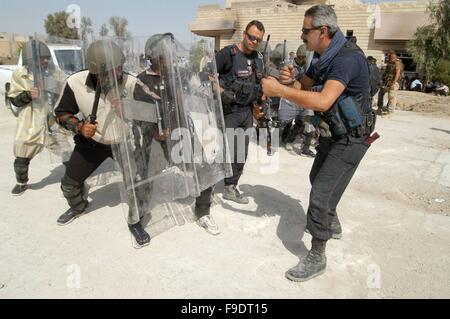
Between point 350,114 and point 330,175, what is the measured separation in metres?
0.45

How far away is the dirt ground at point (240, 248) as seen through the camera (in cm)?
250

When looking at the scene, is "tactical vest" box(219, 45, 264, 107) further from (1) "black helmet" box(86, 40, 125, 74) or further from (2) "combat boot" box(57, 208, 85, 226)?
(2) "combat boot" box(57, 208, 85, 226)

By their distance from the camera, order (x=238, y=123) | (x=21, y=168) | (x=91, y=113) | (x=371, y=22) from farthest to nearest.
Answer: (x=371, y=22), (x=21, y=168), (x=238, y=123), (x=91, y=113)

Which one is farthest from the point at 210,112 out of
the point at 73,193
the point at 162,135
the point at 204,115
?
the point at 73,193

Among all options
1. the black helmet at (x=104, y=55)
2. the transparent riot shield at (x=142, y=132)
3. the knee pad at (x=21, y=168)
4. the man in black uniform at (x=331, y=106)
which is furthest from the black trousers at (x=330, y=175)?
the knee pad at (x=21, y=168)

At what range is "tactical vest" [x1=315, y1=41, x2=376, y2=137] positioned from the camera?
7.73 feet

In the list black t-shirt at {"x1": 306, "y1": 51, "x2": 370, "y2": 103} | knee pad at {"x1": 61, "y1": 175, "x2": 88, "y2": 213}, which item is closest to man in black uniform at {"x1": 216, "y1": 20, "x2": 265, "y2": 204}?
black t-shirt at {"x1": 306, "y1": 51, "x2": 370, "y2": 103}

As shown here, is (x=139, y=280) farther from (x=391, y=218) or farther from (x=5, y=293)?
(x=391, y=218)

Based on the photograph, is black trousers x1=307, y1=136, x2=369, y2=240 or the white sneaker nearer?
black trousers x1=307, y1=136, x2=369, y2=240

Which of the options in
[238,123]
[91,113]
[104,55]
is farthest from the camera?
[238,123]

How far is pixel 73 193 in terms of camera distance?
10.8 ft

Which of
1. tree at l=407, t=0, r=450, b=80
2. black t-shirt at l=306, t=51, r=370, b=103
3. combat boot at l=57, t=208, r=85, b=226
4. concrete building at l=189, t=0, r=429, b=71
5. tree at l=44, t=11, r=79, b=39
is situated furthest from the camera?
tree at l=44, t=11, r=79, b=39

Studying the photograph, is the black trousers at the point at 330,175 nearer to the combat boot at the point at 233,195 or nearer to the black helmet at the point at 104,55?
the combat boot at the point at 233,195

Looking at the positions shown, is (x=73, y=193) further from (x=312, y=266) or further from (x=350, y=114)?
(x=350, y=114)
